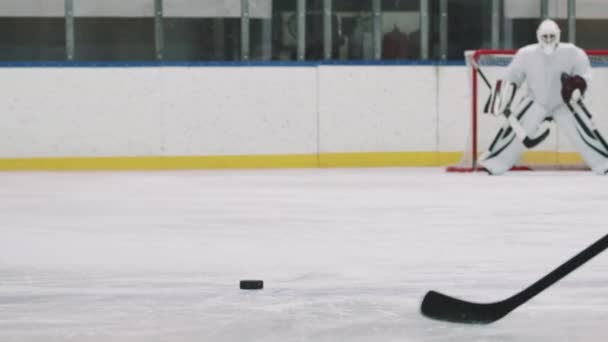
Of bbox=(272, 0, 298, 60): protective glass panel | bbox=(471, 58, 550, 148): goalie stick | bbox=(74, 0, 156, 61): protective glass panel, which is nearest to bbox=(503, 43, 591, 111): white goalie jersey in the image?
bbox=(471, 58, 550, 148): goalie stick

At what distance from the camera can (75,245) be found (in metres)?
6.03

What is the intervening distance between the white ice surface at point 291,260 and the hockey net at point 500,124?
2557 mm

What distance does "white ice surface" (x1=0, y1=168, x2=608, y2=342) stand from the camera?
3614 mm

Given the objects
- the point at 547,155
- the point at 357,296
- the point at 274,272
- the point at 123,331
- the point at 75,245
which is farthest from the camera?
the point at 547,155

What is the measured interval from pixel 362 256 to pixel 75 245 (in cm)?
133

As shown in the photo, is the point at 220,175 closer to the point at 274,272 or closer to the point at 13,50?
the point at 13,50

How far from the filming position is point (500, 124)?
13.1 metres

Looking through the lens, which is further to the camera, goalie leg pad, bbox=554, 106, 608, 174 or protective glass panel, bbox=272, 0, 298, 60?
protective glass panel, bbox=272, 0, 298, 60

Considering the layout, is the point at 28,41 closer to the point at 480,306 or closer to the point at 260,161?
the point at 260,161

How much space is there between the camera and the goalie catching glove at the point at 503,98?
488 inches

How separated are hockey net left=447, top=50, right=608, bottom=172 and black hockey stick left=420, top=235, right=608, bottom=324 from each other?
8.99 m

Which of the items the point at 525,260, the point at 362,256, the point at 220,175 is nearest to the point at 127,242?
the point at 362,256

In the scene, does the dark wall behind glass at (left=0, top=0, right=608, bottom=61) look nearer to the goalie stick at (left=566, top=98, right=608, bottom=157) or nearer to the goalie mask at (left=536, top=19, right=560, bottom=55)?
the goalie mask at (left=536, top=19, right=560, bottom=55)

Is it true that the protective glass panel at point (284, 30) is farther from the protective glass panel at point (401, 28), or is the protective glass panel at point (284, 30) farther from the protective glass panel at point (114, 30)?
the protective glass panel at point (114, 30)
